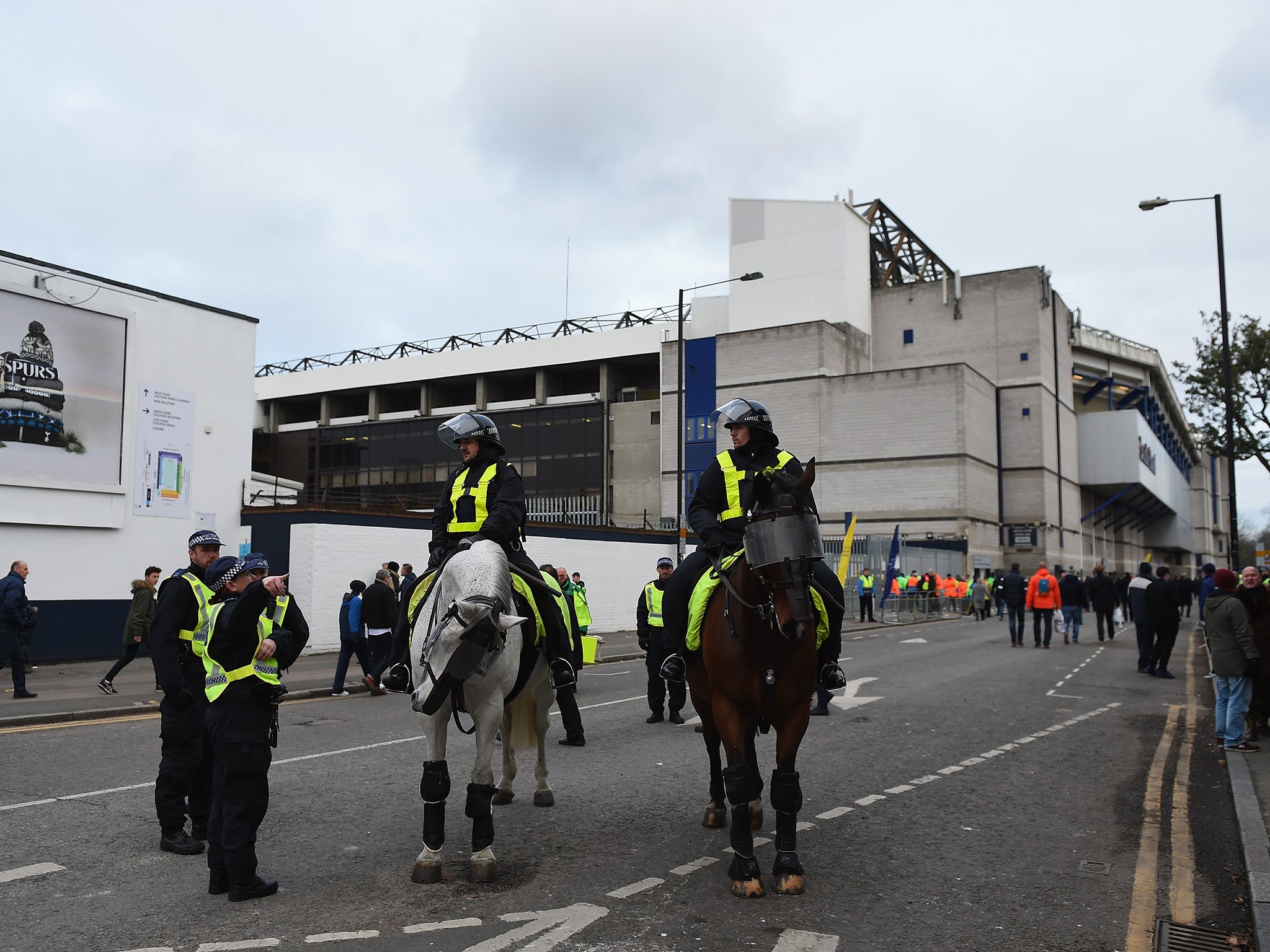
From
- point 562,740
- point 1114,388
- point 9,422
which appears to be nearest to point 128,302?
point 9,422

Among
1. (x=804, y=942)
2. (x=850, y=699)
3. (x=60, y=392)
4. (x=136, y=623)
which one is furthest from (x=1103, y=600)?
(x=60, y=392)

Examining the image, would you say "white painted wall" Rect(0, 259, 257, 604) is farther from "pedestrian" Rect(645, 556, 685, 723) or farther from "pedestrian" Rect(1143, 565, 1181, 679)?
"pedestrian" Rect(1143, 565, 1181, 679)

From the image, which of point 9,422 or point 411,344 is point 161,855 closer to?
point 9,422

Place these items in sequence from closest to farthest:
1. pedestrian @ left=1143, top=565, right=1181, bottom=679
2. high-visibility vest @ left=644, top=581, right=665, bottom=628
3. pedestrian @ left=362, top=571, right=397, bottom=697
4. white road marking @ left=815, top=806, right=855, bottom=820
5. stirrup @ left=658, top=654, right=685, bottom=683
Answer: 1. stirrup @ left=658, top=654, right=685, bottom=683
2. white road marking @ left=815, top=806, right=855, bottom=820
3. high-visibility vest @ left=644, top=581, right=665, bottom=628
4. pedestrian @ left=362, top=571, right=397, bottom=697
5. pedestrian @ left=1143, top=565, right=1181, bottom=679

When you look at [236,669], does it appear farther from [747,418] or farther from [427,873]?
[747,418]

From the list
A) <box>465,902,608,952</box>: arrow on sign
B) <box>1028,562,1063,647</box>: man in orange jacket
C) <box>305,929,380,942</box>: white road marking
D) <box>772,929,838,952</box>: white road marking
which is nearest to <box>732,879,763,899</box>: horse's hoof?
<box>772,929,838,952</box>: white road marking

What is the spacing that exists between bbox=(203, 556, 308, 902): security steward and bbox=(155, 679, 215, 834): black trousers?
888 millimetres

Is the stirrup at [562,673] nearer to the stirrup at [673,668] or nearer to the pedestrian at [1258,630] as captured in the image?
the stirrup at [673,668]

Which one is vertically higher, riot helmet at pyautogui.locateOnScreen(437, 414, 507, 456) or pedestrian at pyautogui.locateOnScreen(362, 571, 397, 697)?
riot helmet at pyautogui.locateOnScreen(437, 414, 507, 456)

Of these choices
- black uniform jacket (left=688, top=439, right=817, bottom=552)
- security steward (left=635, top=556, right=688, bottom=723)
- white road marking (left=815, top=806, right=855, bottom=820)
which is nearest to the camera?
black uniform jacket (left=688, top=439, right=817, bottom=552)

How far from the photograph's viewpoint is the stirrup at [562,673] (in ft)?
20.5

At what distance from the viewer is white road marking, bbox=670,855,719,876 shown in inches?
217

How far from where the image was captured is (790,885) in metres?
5.15

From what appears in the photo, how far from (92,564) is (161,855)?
15709 mm
